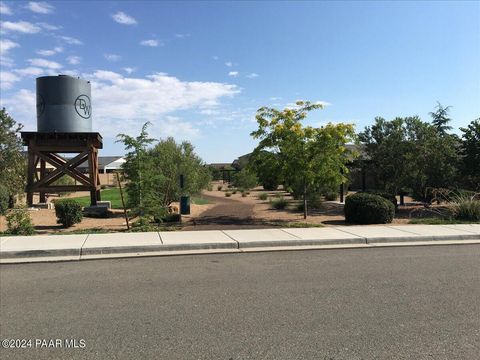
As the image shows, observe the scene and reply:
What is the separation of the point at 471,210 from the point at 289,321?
12298mm

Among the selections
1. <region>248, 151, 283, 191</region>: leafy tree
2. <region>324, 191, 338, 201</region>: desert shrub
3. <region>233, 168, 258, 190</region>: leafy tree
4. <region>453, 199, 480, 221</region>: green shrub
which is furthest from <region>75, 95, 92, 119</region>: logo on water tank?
<region>233, 168, 258, 190</region>: leafy tree

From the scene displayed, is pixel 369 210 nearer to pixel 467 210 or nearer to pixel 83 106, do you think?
pixel 467 210

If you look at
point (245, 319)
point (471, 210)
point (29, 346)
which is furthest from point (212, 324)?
point (471, 210)

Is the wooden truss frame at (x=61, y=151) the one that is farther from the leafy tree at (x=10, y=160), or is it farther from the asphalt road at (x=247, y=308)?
the asphalt road at (x=247, y=308)

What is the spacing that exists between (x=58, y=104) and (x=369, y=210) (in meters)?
14.2

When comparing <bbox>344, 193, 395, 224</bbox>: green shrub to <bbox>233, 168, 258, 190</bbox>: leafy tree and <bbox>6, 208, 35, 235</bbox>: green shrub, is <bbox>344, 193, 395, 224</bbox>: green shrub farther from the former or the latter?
<bbox>233, 168, 258, 190</bbox>: leafy tree

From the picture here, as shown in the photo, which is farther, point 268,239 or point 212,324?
point 268,239

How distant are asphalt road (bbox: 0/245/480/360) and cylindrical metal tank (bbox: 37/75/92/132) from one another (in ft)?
44.2

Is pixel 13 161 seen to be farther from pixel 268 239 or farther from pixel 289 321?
pixel 289 321

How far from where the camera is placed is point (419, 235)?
11414 millimetres

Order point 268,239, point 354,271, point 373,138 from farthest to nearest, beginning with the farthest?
point 373,138, point 268,239, point 354,271

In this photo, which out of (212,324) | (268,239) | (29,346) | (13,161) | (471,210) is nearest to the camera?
(29,346)

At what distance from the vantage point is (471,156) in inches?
743

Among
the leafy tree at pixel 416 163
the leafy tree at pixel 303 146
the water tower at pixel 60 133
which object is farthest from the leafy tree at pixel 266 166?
the water tower at pixel 60 133
